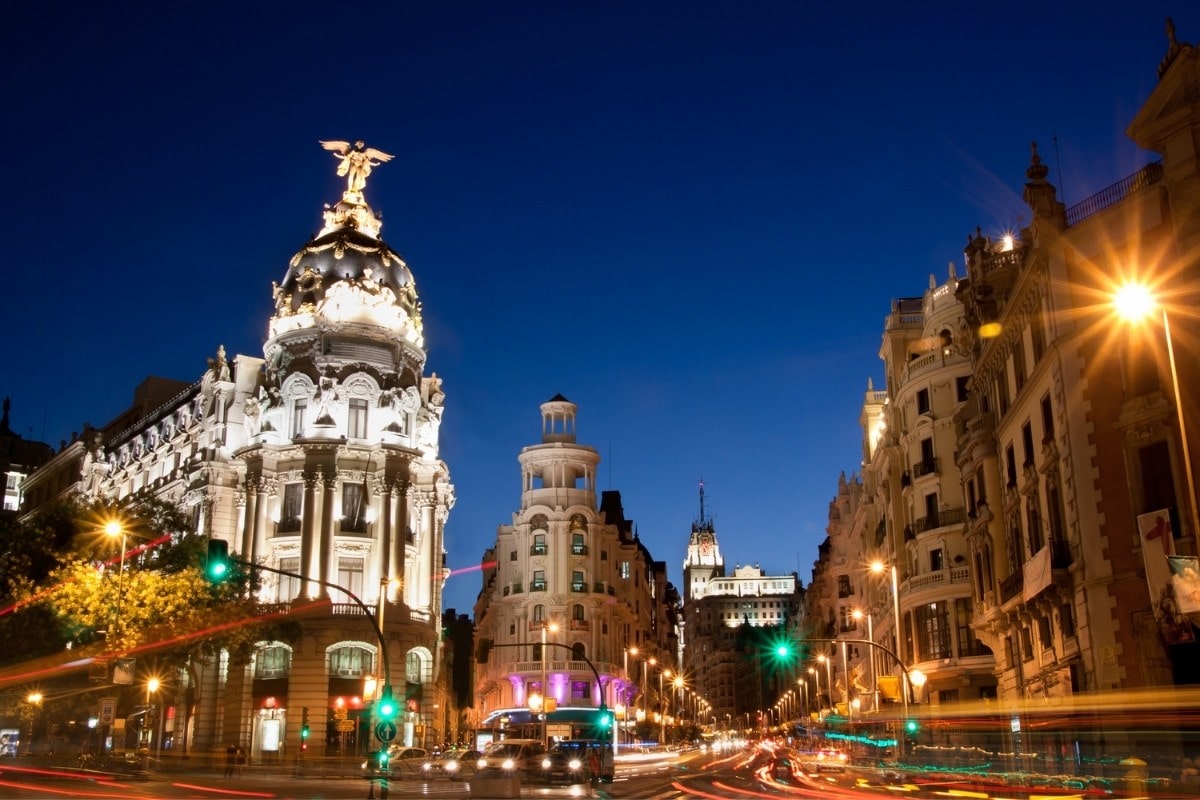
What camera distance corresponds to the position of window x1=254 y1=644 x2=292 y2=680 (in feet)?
220

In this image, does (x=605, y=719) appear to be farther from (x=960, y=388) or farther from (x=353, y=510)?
(x=353, y=510)

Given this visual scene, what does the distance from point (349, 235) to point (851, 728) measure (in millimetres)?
46062

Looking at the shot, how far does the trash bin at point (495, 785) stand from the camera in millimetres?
30281

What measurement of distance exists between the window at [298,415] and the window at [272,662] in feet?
42.1

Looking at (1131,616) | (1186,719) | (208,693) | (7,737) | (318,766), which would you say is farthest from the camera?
(208,693)

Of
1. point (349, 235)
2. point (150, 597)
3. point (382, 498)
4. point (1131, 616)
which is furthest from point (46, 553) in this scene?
point (1131, 616)

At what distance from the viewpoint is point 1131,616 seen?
31016mm

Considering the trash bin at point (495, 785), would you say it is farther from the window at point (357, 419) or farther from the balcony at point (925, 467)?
the window at point (357, 419)

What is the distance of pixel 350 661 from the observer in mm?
67500

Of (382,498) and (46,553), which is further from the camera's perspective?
(382,498)

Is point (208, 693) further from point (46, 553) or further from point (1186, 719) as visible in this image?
point (1186, 719)

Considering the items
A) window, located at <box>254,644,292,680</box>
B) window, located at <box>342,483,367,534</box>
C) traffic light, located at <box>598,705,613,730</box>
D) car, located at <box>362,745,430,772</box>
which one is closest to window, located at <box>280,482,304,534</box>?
window, located at <box>342,483,367,534</box>

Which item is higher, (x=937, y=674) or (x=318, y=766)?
(x=937, y=674)

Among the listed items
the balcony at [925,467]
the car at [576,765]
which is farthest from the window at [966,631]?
the car at [576,765]
